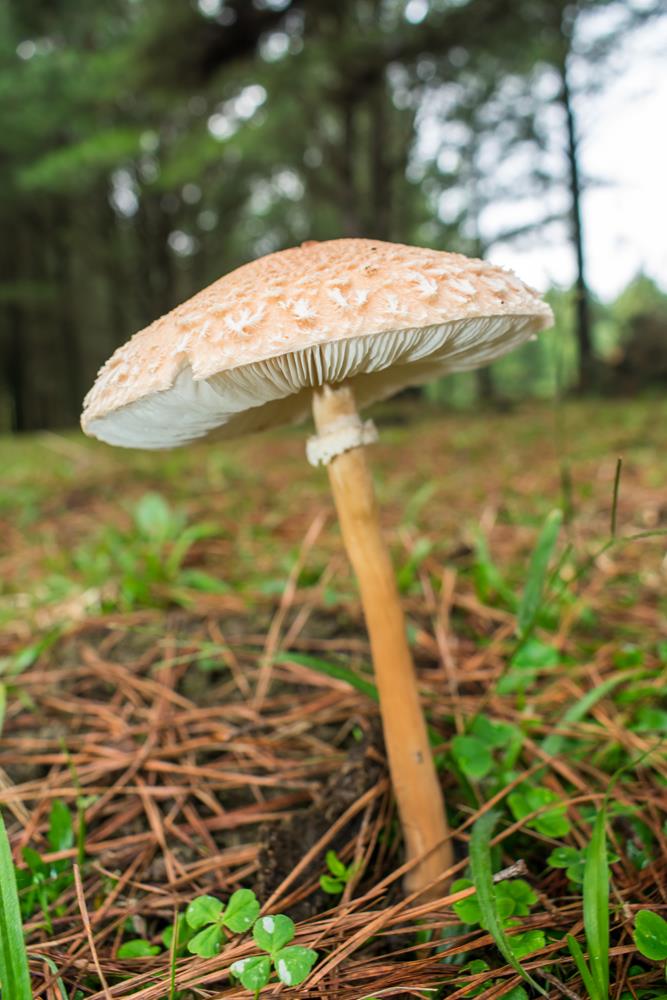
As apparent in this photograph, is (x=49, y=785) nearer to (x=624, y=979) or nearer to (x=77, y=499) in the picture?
(x=624, y=979)

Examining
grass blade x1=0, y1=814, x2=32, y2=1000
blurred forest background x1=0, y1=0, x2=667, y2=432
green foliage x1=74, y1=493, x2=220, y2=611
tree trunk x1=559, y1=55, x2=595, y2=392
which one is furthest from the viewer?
tree trunk x1=559, y1=55, x2=595, y2=392

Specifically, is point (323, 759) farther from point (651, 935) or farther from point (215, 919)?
point (651, 935)

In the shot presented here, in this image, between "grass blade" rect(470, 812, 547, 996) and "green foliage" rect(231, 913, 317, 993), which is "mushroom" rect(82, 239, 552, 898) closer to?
"grass blade" rect(470, 812, 547, 996)

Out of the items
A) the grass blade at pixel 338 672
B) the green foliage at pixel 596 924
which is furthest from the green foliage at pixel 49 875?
the green foliage at pixel 596 924

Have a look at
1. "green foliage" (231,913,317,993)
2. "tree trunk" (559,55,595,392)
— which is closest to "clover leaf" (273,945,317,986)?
"green foliage" (231,913,317,993)

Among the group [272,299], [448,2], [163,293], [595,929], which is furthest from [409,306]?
[163,293]

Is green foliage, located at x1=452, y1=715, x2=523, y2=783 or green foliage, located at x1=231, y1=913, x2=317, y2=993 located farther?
green foliage, located at x1=452, y1=715, x2=523, y2=783
